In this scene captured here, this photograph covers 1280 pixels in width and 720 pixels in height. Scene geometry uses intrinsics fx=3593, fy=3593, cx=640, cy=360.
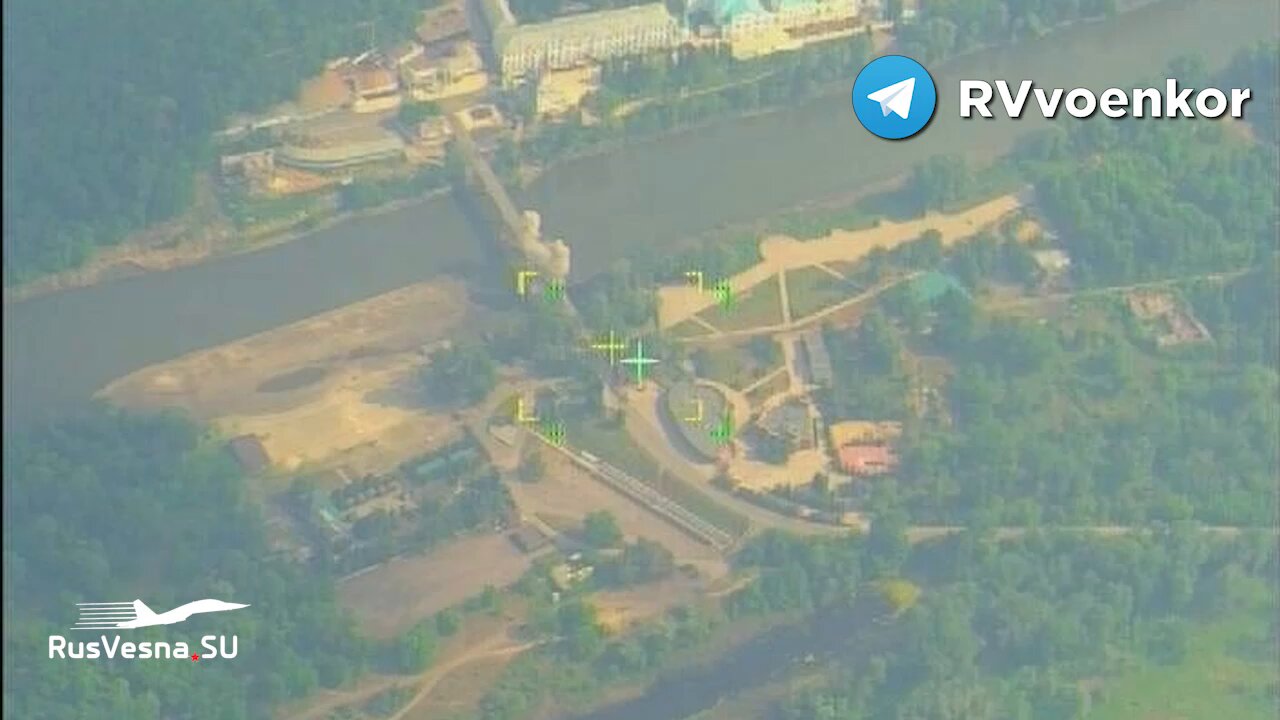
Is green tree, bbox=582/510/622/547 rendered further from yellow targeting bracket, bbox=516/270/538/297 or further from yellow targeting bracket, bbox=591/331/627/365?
yellow targeting bracket, bbox=516/270/538/297

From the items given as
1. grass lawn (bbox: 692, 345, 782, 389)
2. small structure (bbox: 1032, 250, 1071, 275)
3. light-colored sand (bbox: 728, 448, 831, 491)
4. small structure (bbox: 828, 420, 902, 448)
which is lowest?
light-colored sand (bbox: 728, 448, 831, 491)

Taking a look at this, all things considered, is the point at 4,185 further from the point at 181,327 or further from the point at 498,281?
the point at 498,281

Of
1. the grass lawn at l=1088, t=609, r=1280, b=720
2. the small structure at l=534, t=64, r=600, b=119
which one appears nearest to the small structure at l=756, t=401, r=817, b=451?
the grass lawn at l=1088, t=609, r=1280, b=720

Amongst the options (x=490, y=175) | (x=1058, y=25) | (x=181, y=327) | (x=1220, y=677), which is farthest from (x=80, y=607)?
(x=1058, y=25)

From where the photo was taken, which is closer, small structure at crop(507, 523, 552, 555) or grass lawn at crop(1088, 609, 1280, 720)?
grass lawn at crop(1088, 609, 1280, 720)

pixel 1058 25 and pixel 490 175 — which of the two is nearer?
pixel 490 175

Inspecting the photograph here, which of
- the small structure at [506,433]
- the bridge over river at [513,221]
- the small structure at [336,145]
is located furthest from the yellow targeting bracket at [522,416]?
the small structure at [336,145]
